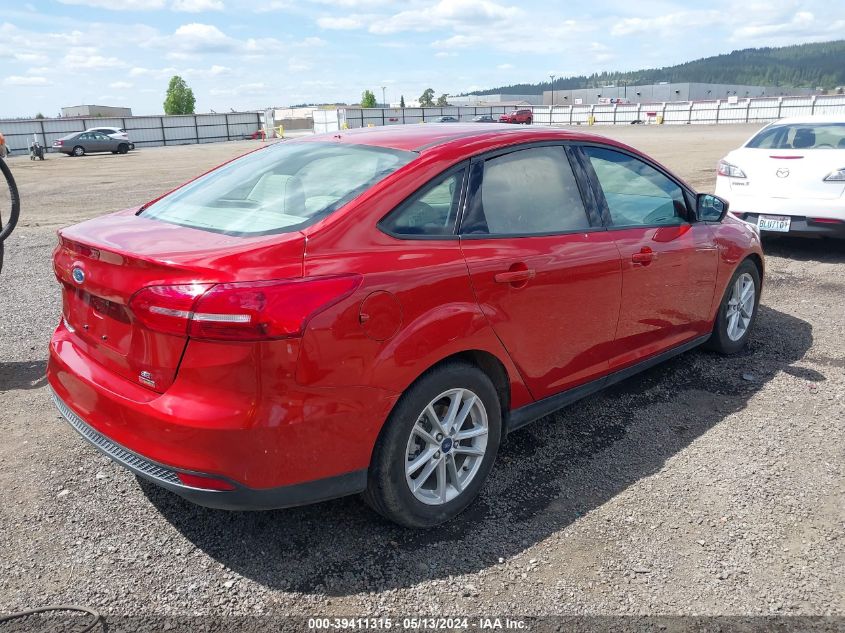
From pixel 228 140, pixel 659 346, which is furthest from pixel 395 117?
pixel 659 346

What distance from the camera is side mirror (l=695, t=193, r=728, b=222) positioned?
4.46 metres

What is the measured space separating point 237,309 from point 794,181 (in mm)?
7378

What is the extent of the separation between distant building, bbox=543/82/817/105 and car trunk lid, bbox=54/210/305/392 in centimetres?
12634

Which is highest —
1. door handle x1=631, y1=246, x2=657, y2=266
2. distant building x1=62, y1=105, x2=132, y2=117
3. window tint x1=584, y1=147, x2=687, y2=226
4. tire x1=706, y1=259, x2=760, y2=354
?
distant building x1=62, y1=105, x2=132, y2=117

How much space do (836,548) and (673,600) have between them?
85cm

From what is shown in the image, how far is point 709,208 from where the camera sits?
449 cm

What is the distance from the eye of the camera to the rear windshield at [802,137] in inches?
323

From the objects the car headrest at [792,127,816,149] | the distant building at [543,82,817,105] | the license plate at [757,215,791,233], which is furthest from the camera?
the distant building at [543,82,817,105]

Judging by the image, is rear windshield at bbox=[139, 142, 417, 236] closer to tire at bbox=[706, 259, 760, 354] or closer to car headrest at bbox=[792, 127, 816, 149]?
tire at bbox=[706, 259, 760, 354]

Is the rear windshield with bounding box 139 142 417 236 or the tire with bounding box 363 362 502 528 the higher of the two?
the rear windshield with bounding box 139 142 417 236

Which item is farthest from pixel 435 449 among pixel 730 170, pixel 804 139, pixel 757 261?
pixel 804 139

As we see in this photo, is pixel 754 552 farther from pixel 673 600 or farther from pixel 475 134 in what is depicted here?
pixel 475 134

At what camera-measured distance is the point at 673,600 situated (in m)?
2.63

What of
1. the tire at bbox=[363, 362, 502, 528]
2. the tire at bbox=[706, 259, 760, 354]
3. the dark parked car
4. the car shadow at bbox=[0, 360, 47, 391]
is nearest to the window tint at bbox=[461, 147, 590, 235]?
the tire at bbox=[363, 362, 502, 528]
